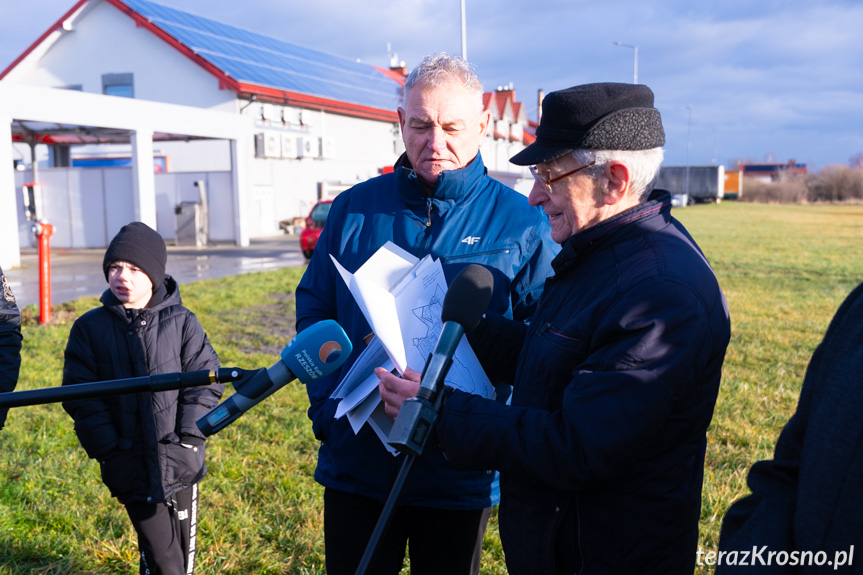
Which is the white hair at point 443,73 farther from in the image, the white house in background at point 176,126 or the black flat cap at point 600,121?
the white house in background at point 176,126

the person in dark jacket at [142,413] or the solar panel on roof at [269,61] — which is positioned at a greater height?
the solar panel on roof at [269,61]

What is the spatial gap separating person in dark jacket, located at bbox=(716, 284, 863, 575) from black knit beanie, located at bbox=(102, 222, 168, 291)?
8.43ft

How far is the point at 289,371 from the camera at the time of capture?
5.42 feet

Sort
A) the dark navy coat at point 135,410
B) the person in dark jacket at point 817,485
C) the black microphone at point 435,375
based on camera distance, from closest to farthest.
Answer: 1. the person in dark jacket at point 817,485
2. the black microphone at point 435,375
3. the dark navy coat at point 135,410

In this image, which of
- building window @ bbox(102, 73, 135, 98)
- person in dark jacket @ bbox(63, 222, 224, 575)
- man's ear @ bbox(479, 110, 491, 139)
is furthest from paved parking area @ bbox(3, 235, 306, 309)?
man's ear @ bbox(479, 110, 491, 139)

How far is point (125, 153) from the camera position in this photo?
32.4 metres

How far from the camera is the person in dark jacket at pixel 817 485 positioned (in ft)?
4.45

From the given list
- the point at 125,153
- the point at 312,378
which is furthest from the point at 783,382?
the point at 125,153

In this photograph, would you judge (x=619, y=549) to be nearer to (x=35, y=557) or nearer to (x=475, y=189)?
(x=475, y=189)

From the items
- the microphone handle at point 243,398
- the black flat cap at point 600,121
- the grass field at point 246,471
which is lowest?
the grass field at point 246,471

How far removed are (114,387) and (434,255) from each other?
120 centimetres

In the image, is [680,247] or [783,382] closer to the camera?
[680,247]

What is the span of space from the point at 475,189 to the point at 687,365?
3.87 feet

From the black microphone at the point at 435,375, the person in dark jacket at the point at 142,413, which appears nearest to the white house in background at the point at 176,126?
the person in dark jacket at the point at 142,413
